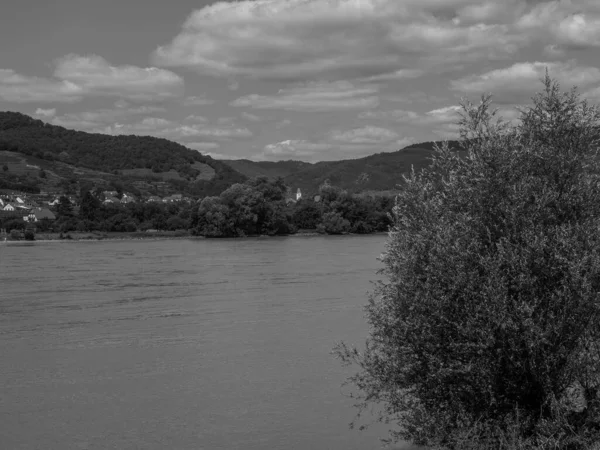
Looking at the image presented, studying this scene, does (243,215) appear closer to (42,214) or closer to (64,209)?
(64,209)

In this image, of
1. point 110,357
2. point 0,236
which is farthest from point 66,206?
point 110,357

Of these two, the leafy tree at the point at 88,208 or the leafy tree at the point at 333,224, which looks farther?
the leafy tree at the point at 88,208

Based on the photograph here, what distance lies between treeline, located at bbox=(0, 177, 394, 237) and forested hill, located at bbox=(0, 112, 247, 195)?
66.3 m

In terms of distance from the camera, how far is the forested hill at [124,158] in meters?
163

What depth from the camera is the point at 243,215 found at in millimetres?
78562

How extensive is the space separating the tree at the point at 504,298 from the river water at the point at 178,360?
307cm

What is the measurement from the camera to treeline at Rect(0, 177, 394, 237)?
78.9 meters

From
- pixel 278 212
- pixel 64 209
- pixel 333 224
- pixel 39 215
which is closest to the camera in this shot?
pixel 278 212

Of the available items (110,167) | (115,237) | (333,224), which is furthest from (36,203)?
(110,167)

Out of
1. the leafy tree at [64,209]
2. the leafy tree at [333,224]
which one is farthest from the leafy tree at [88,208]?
the leafy tree at [333,224]

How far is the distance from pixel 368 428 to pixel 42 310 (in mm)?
17688

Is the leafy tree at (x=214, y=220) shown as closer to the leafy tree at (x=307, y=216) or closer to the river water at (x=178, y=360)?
the leafy tree at (x=307, y=216)

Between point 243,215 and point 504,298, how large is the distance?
69088 millimetres

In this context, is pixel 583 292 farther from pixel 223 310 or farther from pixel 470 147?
pixel 223 310
